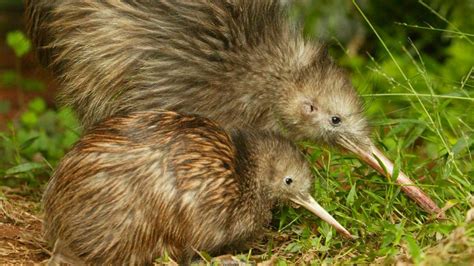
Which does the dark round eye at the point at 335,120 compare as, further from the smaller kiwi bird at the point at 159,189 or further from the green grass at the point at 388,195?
the smaller kiwi bird at the point at 159,189

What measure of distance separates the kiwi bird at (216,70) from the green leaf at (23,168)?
0.86 metres

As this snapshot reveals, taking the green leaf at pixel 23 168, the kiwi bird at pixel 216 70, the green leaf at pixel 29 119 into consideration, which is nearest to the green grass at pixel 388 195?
the green leaf at pixel 23 168

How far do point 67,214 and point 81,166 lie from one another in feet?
0.67

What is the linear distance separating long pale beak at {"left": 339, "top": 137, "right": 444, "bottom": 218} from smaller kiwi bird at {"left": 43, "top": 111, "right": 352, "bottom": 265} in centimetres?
59

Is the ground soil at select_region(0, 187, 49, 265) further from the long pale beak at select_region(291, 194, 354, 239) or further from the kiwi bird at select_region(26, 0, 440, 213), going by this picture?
the long pale beak at select_region(291, 194, 354, 239)

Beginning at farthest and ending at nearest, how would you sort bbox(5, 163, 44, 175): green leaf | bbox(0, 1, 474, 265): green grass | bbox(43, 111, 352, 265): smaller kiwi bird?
bbox(5, 163, 44, 175): green leaf
bbox(0, 1, 474, 265): green grass
bbox(43, 111, 352, 265): smaller kiwi bird

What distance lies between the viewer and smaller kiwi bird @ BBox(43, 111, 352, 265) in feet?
13.6

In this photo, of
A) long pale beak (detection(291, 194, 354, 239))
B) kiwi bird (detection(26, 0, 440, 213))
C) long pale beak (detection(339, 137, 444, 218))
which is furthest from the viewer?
kiwi bird (detection(26, 0, 440, 213))

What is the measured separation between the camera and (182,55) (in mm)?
4969

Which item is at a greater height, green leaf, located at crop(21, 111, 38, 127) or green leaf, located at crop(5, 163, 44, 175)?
green leaf, located at crop(5, 163, 44, 175)

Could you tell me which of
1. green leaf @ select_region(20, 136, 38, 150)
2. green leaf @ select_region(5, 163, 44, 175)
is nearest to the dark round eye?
green leaf @ select_region(5, 163, 44, 175)

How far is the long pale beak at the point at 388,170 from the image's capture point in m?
4.75

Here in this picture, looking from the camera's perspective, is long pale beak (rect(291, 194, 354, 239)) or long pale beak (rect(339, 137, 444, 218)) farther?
long pale beak (rect(339, 137, 444, 218))

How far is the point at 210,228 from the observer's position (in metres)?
4.25
